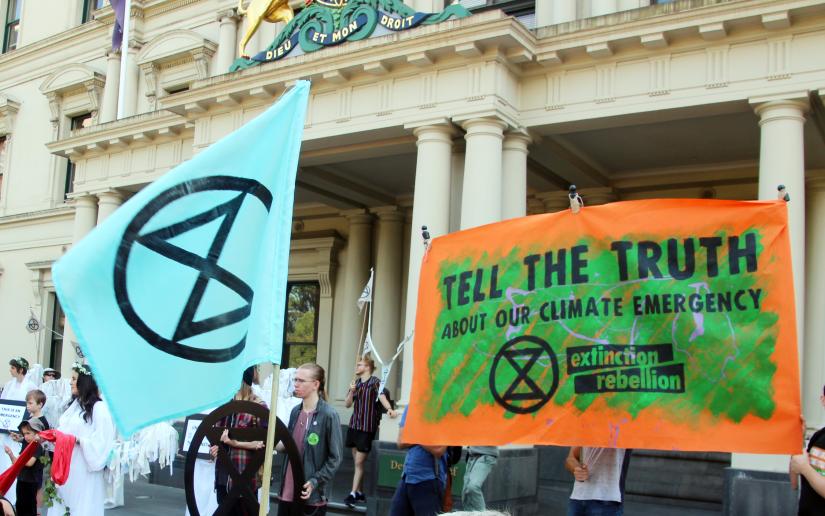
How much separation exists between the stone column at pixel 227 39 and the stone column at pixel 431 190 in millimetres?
8235

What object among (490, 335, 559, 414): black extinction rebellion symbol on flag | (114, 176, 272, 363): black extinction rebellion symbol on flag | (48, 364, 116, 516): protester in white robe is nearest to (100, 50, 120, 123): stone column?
(48, 364, 116, 516): protester in white robe

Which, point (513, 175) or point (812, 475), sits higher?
point (513, 175)

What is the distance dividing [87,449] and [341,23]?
7505 mm

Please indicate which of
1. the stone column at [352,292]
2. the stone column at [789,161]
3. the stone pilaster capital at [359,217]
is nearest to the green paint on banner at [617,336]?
the stone column at [789,161]

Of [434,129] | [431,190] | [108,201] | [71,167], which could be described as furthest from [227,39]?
[431,190]

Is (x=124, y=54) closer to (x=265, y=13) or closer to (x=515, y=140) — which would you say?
(x=265, y=13)

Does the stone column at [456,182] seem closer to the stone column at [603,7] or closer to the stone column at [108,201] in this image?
the stone column at [603,7]

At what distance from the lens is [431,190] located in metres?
12.6

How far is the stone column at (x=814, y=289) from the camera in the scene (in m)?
12.6

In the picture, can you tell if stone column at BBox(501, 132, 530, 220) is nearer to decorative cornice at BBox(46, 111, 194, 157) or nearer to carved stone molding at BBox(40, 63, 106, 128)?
decorative cornice at BBox(46, 111, 194, 157)

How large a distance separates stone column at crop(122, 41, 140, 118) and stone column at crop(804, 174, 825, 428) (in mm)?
15246

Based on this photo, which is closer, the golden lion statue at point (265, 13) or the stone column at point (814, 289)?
the stone column at point (814, 289)

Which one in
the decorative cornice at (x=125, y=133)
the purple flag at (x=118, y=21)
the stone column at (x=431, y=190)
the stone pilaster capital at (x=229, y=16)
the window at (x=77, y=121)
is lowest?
the stone column at (x=431, y=190)

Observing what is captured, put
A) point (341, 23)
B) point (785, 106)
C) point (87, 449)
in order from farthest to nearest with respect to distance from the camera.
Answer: point (341, 23), point (785, 106), point (87, 449)
